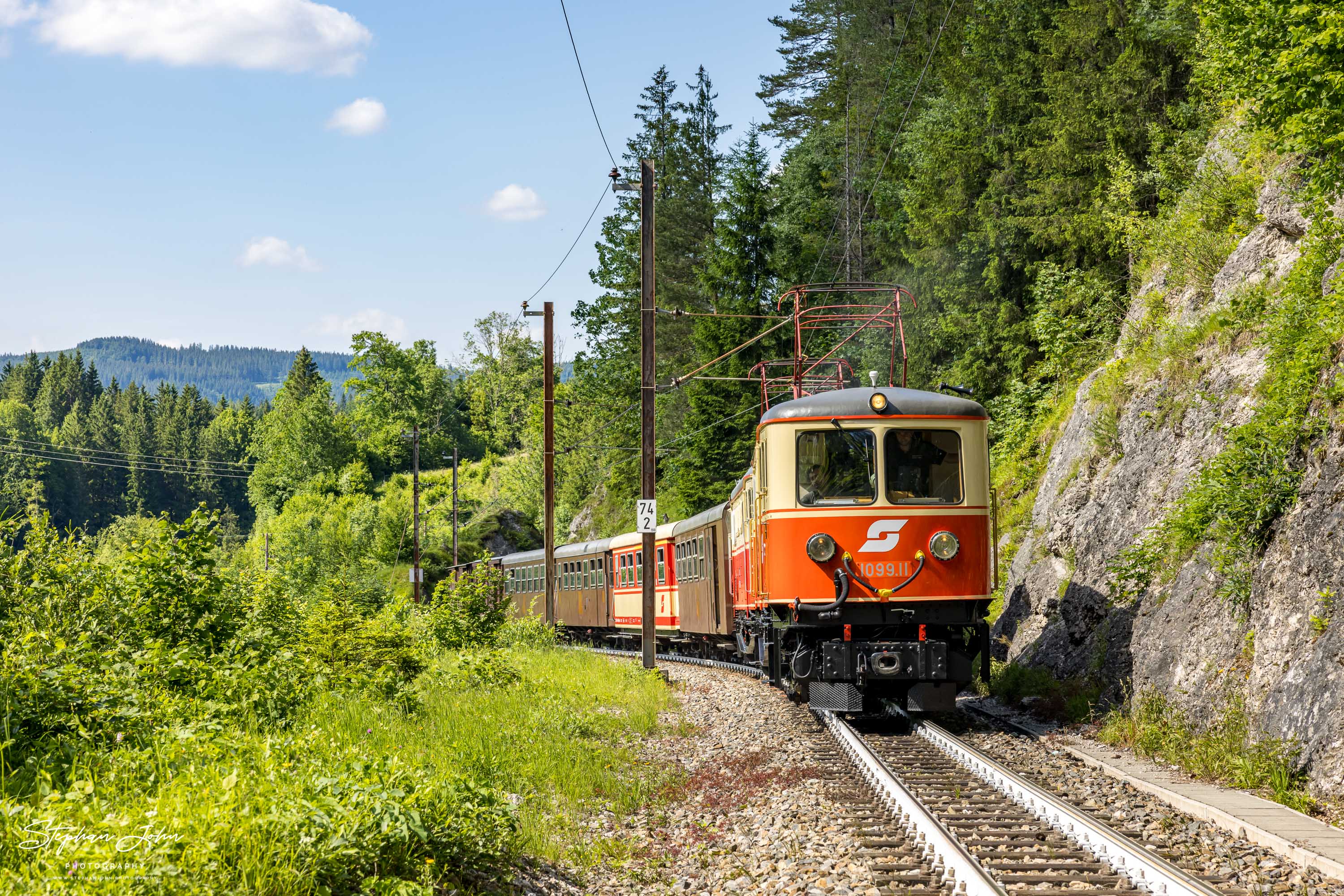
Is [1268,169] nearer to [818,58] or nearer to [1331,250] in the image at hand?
[1331,250]

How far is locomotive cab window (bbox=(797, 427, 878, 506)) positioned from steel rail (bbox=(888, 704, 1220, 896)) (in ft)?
9.84

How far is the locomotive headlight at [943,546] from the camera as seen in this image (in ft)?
37.6

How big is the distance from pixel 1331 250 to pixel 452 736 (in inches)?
370

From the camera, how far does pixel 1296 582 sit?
881 cm

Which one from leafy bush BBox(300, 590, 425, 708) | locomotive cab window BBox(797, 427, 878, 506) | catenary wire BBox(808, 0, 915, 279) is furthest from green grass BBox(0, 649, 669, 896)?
catenary wire BBox(808, 0, 915, 279)

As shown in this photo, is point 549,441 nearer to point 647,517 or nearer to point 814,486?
point 647,517

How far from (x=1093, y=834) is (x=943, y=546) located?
17.0 feet

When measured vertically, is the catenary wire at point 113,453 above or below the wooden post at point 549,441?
above

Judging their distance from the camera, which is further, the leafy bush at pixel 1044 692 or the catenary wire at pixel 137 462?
the catenary wire at pixel 137 462

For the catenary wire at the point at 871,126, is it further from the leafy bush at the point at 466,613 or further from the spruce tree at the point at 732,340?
the leafy bush at the point at 466,613

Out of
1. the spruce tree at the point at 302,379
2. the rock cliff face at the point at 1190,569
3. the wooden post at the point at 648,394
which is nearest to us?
the rock cliff face at the point at 1190,569

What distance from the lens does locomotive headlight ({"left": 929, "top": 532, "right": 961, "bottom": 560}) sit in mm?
11453

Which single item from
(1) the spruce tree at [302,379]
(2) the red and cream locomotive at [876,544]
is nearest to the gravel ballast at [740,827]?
(2) the red and cream locomotive at [876,544]

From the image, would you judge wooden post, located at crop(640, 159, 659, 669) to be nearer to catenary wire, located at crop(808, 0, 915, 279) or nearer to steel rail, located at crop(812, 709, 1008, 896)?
steel rail, located at crop(812, 709, 1008, 896)
